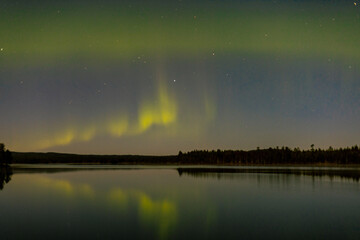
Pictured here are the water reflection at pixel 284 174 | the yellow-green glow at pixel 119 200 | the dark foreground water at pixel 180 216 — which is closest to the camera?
the dark foreground water at pixel 180 216

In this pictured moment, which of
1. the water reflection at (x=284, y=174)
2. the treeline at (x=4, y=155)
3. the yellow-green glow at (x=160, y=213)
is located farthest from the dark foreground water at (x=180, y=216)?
the treeline at (x=4, y=155)

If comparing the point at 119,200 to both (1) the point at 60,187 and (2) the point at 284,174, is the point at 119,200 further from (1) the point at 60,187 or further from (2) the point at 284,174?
(2) the point at 284,174

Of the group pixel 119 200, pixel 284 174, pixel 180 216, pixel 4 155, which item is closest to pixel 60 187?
pixel 119 200

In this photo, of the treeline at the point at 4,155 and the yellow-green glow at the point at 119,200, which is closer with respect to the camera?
the yellow-green glow at the point at 119,200

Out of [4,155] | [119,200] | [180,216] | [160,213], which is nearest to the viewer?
[180,216]

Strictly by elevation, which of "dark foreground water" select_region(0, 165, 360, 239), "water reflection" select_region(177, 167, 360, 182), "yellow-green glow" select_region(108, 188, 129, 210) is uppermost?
"water reflection" select_region(177, 167, 360, 182)

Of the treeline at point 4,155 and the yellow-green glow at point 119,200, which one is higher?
the treeline at point 4,155

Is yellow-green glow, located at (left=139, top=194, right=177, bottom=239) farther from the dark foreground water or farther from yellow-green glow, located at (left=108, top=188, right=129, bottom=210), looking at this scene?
yellow-green glow, located at (left=108, top=188, right=129, bottom=210)

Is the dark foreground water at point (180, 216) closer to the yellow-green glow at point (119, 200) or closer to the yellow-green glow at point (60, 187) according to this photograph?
the yellow-green glow at point (119, 200)

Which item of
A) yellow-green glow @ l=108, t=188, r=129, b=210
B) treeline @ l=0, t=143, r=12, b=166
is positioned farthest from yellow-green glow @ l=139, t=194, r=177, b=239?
treeline @ l=0, t=143, r=12, b=166

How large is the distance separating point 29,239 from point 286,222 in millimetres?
15145

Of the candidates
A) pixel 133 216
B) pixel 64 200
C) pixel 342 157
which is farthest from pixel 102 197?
pixel 342 157

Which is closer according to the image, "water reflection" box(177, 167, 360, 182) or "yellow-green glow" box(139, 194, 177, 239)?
"yellow-green glow" box(139, 194, 177, 239)

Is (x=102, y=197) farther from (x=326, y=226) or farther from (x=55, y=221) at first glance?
(x=326, y=226)
